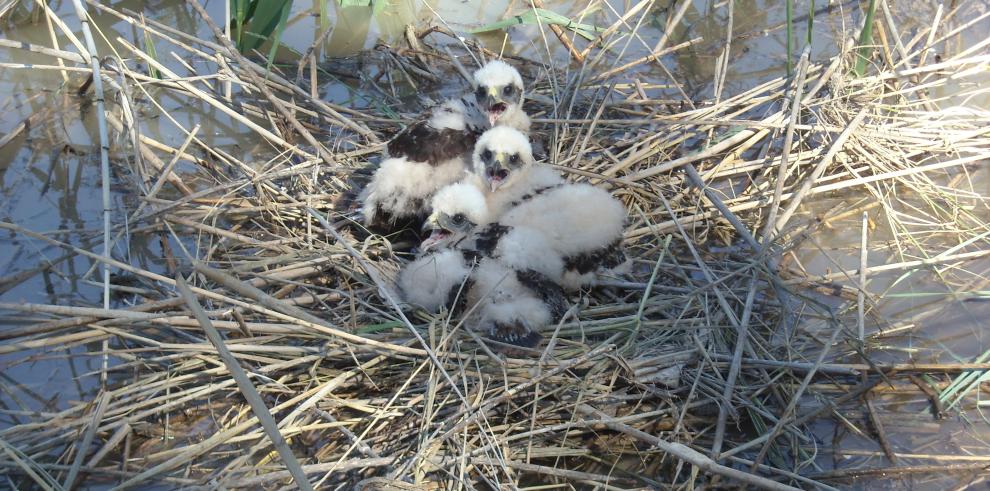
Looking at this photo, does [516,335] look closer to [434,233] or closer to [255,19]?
[434,233]

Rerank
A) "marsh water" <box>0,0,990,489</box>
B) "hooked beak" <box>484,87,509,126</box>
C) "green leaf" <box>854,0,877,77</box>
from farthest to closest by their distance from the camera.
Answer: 1. "green leaf" <box>854,0,877,77</box>
2. "hooked beak" <box>484,87,509,126</box>
3. "marsh water" <box>0,0,990,489</box>

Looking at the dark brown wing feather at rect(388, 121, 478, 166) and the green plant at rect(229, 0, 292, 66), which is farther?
the green plant at rect(229, 0, 292, 66)

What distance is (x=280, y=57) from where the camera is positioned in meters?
5.20

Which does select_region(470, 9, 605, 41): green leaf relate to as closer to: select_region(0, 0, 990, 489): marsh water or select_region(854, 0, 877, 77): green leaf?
select_region(0, 0, 990, 489): marsh water

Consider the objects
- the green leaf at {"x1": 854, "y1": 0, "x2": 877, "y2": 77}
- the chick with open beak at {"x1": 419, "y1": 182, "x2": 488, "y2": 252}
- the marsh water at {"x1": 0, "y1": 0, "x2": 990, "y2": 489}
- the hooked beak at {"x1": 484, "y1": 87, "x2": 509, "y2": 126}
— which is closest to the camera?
the marsh water at {"x1": 0, "y1": 0, "x2": 990, "y2": 489}

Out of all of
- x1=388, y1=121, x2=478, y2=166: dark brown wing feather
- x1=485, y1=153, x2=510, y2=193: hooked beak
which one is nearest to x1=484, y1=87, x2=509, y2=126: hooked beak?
x1=388, y1=121, x2=478, y2=166: dark brown wing feather

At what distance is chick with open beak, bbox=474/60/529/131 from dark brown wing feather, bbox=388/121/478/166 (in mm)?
226

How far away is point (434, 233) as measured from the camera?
354cm

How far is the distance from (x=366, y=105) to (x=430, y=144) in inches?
48.0

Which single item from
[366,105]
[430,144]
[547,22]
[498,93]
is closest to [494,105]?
[498,93]

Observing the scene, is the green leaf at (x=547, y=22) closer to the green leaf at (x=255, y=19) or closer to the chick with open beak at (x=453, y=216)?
the green leaf at (x=255, y=19)

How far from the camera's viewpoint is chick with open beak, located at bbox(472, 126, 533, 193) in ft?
11.8

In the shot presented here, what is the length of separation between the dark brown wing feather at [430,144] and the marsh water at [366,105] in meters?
1.10

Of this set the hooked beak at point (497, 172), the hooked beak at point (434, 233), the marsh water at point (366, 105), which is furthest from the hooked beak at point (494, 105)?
the marsh water at point (366, 105)
